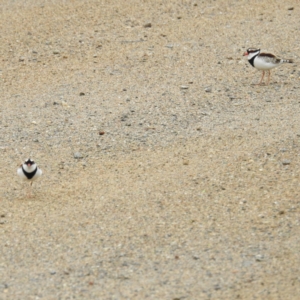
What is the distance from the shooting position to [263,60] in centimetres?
1138

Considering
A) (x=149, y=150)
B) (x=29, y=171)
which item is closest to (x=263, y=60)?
(x=149, y=150)

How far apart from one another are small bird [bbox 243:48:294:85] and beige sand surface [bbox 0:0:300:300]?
0.31m

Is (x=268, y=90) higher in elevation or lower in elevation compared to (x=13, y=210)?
higher

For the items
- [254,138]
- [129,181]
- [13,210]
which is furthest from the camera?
[254,138]

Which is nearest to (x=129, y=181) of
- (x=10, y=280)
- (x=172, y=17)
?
(x=10, y=280)

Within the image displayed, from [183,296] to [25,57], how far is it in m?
7.27

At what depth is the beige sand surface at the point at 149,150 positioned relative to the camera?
661 cm

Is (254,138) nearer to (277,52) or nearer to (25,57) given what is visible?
(277,52)

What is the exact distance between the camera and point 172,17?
46.3ft

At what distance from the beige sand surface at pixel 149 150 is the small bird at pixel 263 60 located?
309 mm

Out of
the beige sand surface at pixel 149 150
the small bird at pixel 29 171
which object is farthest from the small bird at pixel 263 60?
the small bird at pixel 29 171

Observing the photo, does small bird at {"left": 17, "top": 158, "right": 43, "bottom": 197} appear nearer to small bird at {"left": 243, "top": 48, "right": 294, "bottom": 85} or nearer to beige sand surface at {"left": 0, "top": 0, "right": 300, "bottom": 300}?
beige sand surface at {"left": 0, "top": 0, "right": 300, "bottom": 300}

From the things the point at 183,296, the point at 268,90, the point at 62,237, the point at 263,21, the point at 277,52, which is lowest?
the point at 183,296

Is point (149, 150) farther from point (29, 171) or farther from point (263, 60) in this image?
point (263, 60)
